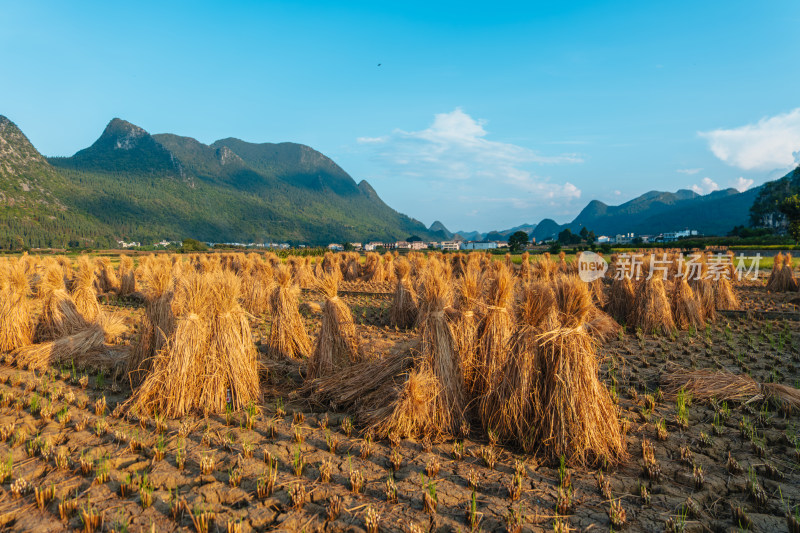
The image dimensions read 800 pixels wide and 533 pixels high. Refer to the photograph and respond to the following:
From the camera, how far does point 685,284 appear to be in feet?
34.7

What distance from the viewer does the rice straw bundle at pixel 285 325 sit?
723cm

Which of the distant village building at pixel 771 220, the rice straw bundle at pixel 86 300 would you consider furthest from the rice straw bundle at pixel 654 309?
the distant village building at pixel 771 220

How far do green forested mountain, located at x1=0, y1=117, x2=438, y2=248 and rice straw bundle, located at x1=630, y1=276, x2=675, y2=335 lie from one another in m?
99.1

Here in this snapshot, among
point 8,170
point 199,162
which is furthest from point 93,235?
point 199,162

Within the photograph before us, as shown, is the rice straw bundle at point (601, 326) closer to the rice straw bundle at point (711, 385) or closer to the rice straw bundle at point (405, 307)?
the rice straw bundle at point (711, 385)

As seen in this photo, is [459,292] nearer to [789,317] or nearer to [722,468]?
[722,468]

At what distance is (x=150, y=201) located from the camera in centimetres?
12025

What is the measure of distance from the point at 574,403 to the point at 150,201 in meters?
143

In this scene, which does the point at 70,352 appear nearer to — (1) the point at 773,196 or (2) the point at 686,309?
(2) the point at 686,309

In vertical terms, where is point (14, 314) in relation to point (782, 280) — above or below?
above

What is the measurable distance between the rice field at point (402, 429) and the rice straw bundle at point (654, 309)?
262cm

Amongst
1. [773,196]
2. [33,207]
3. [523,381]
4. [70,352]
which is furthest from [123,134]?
[773,196]

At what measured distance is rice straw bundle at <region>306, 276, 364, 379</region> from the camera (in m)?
6.07

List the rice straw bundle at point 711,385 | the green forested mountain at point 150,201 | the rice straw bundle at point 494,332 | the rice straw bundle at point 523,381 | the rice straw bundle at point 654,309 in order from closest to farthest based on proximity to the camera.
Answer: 1. the rice straw bundle at point 523,381
2. the rice straw bundle at point 494,332
3. the rice straw bundle at point 711,385
4. the rice straw bundle at point 654,309
5. the green forested mountain at point 150,201
